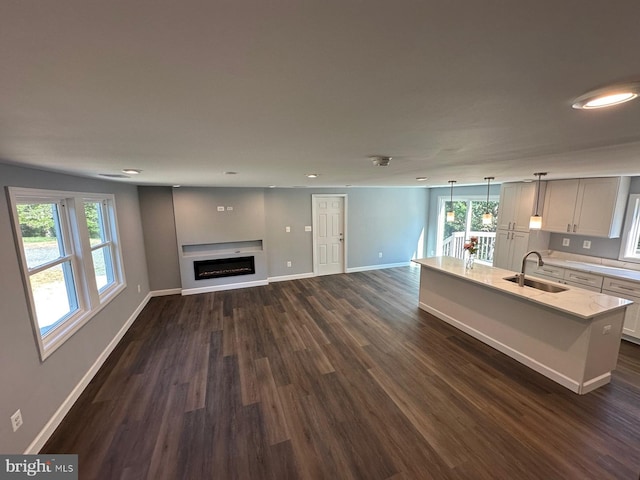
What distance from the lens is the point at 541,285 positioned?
3285mm

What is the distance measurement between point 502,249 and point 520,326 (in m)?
2.51

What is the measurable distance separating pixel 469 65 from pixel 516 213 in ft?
17.1

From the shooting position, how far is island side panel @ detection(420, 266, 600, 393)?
2604 mm

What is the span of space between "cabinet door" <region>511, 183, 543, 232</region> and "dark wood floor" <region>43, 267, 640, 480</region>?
6.96ft

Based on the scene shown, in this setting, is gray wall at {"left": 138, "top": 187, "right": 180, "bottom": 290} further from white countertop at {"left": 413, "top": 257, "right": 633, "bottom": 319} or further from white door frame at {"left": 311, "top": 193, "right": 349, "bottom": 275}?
white countertop at {"left": 413, "top": 257, "right": 633, "bottom": 319}

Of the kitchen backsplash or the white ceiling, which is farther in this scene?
the kitchen backsplash

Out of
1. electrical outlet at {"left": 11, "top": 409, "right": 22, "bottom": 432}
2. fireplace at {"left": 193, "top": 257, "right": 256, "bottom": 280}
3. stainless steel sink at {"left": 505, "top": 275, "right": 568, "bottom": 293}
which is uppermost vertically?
stainless steel sink at {"left": 505, "top": 275, "right": 568, "bottom": 293}

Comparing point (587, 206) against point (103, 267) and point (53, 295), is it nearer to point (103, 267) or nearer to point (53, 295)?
point (53, 295)

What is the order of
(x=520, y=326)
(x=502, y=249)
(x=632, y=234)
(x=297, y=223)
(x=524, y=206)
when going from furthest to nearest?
(x=297, y=223)
(x=502, y=249)
(x=524, y=206)
(x=632, y=234)
(x=520, y=326)

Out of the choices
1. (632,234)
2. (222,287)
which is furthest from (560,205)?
(222,287)

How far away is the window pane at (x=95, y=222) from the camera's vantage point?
10.7 ft

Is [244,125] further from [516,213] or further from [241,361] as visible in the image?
[516,213]

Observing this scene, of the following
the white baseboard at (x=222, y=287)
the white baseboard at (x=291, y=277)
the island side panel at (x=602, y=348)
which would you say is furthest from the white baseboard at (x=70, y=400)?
the island side panel at (x=602, y=348)

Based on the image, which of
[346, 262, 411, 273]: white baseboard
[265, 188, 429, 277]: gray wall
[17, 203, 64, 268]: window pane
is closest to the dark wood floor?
[17, 203, 64, 268]: window pane
